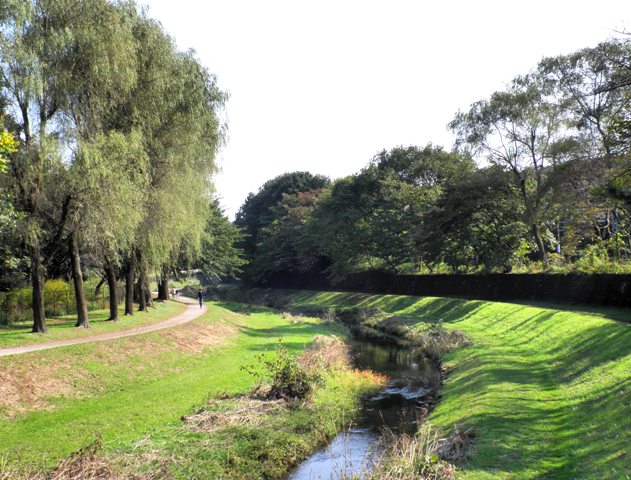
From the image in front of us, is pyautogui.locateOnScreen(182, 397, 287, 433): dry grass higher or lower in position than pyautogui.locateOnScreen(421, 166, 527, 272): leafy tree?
lower

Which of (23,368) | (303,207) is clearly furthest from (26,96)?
(303,207)

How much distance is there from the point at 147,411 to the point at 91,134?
1427 centimetres

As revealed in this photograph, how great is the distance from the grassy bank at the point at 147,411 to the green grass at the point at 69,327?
7.95ft

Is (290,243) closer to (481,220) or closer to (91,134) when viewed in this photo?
(481,220)

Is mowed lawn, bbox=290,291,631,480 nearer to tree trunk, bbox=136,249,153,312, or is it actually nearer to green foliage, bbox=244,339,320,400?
green foliage, bbox=244,339,320,400

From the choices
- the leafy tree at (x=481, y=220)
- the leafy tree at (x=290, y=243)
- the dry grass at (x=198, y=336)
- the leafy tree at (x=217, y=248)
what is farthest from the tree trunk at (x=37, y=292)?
the leafy tree at (x=290, y=243)

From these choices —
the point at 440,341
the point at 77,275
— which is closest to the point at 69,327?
the point at 77,275

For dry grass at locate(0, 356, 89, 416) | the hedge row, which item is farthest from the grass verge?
dry grass at locate(0, 356, 89, 416)

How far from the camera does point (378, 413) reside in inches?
717

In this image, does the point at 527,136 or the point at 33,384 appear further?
the point at 527,136

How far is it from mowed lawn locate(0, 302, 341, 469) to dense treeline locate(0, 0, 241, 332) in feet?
15.1

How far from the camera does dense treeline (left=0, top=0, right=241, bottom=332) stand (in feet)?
70.2

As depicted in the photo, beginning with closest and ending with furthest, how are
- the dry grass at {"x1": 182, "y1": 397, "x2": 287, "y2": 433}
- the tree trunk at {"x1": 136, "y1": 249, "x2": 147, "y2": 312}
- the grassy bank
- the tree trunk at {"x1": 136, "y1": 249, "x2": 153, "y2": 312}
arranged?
the grassy bank, the dry grass at {"x1": 182, "y1": 397, "x2": 287, "y2": 433}, the tree trunk at {"x1": 136, "y1": 249, "x2": 153, "y2": 312}, the tree trunk at {"x1": 136, "y1": 249, "x2": 147, "y2": 312}

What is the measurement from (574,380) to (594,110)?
2532 centimetres
